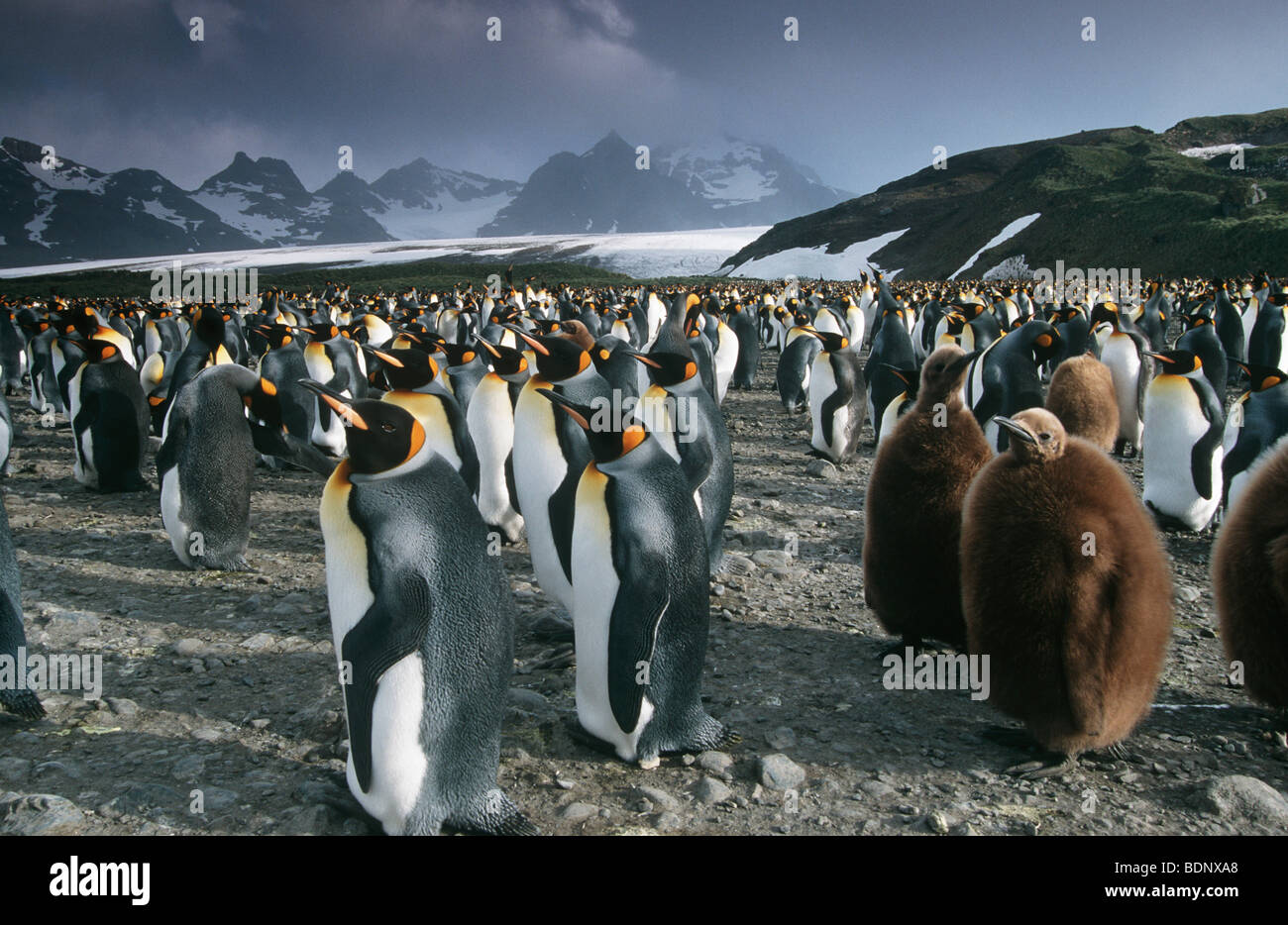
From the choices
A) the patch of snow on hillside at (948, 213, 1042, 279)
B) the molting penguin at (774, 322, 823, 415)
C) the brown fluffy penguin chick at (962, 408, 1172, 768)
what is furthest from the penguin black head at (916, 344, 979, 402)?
the patch of snow on hillside at (948, 213, 1042, 279)

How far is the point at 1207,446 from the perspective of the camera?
17.7 ft

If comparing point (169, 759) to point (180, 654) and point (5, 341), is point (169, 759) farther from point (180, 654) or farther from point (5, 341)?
point (5, 341)

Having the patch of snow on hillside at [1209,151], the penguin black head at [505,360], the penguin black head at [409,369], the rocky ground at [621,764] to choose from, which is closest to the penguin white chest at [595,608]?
the rocky ground at [621,764]

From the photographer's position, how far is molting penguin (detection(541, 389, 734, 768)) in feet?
8.69

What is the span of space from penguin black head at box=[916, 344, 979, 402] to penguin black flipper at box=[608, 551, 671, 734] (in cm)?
141

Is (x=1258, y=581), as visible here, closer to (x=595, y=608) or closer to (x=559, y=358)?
(x=595, y=608)

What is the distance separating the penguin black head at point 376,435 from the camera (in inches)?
90.6

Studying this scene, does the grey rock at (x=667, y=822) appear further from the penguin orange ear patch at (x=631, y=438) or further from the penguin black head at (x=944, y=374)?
the penguin black head at (x=944, y=374)

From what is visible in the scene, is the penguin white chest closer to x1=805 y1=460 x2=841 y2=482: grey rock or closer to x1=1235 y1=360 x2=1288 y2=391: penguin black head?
x1=1235 y1=360 x2=1288 y2=391: penguin black head

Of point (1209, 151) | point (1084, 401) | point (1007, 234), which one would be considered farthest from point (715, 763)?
point (1209, 151)

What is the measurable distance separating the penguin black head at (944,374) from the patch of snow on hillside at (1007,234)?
47085 mm
